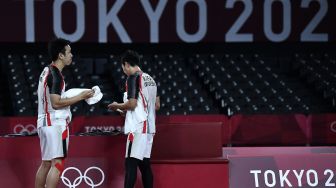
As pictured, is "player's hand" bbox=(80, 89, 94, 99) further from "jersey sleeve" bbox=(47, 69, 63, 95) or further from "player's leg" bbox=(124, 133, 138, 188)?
"player's leg" bbox=(124, 133, 138, 188)

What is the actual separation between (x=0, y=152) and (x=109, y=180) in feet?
3.13

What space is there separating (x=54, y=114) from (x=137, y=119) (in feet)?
2.17

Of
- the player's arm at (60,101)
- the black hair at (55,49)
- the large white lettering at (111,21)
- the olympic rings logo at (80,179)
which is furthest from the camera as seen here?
the large white lettering at (111,21)

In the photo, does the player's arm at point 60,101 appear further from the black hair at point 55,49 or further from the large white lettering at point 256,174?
the large white lettering at point 256,174

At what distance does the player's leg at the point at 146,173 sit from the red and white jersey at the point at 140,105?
26 cm

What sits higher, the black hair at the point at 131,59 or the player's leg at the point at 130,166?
the black hair at the point at 131,59

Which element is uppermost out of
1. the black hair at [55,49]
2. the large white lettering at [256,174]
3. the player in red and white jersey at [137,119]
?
the black hair at [55,49]

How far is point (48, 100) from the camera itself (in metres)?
4.74

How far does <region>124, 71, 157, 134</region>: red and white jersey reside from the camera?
4910 millimetres

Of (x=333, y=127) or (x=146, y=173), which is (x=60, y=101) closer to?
(x=146, y=173)

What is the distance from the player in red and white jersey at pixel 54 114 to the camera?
15.4 ft

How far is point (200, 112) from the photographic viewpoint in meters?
11.5

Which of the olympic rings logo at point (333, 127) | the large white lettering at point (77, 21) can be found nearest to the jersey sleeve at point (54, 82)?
the olympic rings logo at point (333, 127)

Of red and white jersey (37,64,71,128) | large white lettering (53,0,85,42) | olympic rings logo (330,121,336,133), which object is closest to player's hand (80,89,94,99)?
red and white jersey (37,64,71,128)
